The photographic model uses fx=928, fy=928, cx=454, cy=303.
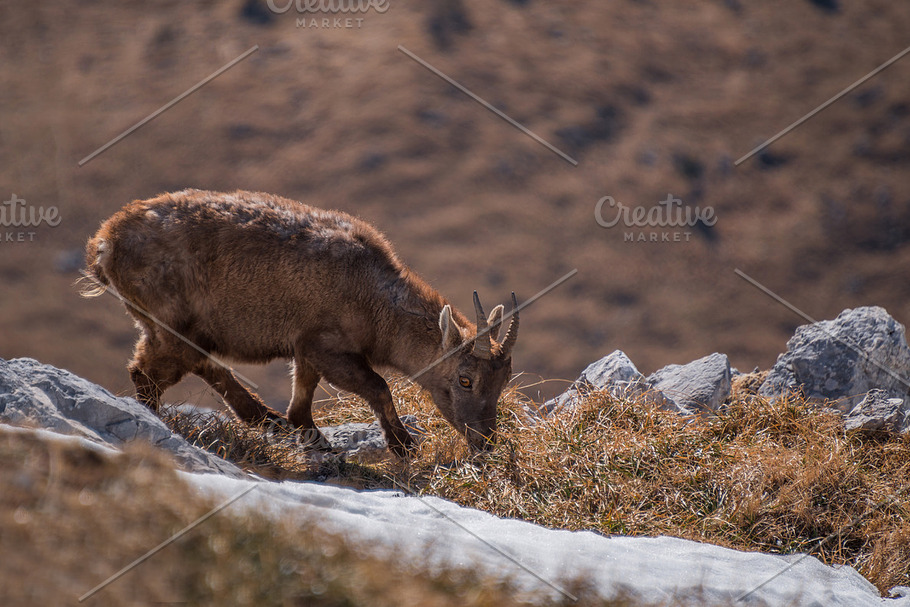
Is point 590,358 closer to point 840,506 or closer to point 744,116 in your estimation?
point 744,116

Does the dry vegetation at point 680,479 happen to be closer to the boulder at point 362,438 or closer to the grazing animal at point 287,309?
the boulder at point 362,438

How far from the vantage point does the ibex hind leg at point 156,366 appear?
890 cm

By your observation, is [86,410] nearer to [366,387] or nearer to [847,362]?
[366,387]

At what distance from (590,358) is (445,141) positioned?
671 inches

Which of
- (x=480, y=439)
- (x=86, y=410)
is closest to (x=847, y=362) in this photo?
(x=480, y=439)

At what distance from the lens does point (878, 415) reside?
9609mm

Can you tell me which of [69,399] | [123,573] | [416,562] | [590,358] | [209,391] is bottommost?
[590,358]

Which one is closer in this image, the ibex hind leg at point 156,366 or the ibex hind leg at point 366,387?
the ibex hind leg at point 156,366

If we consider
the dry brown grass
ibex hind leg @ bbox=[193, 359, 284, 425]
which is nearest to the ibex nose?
ibex hind leg @ bbox=[193, 359, 284, 425]

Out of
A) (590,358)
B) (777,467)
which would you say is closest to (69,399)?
(777,467)

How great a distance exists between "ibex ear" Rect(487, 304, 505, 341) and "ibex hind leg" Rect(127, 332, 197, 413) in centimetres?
298

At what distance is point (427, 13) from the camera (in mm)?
56156

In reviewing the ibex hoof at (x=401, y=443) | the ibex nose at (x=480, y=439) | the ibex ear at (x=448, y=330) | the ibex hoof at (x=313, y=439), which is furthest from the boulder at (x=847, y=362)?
the ibex hoof at (x=313, y=439)

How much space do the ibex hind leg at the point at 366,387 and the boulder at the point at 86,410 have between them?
229 cm
